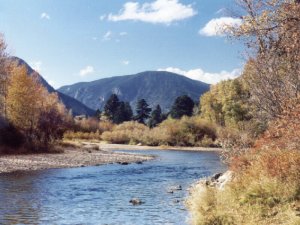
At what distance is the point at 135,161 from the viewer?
48156 millimetres

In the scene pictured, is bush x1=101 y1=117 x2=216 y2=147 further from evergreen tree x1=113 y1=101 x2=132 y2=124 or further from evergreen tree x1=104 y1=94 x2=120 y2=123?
evergreen tree x1=104 y1=94 x2=120 y2=123

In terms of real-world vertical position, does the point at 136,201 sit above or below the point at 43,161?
below

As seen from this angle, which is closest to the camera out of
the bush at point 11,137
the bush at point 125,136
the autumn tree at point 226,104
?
the bush at point 11,137

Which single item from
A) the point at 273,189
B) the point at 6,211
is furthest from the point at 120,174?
the point at 273,189

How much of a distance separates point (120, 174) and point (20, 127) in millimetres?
18137

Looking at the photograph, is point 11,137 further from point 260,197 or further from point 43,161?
point 260,197

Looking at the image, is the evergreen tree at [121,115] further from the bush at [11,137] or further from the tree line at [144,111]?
the bush at [11,137]

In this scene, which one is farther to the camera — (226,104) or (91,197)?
(226,104)

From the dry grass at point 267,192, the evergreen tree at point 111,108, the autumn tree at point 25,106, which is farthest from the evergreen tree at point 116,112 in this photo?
the dry grass at point 267,192

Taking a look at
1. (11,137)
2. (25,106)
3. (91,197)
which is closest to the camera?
(91,197)

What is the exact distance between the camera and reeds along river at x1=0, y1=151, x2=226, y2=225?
1797 cm

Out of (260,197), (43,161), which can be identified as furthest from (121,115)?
(260,197)

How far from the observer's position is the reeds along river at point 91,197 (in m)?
18.0

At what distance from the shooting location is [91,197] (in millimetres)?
23406
